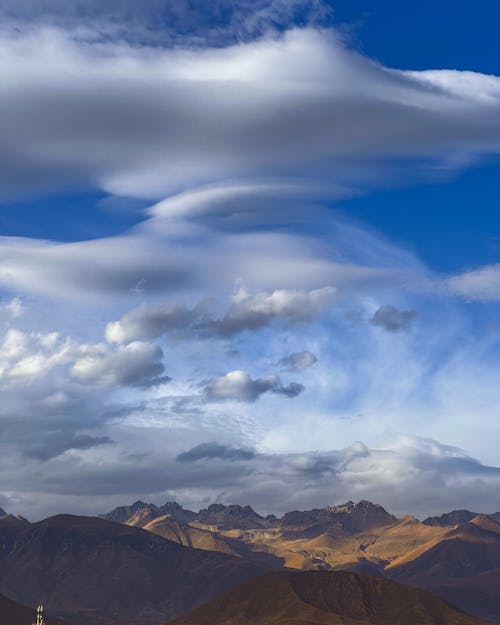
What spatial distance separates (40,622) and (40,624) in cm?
41

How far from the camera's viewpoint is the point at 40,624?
454ft

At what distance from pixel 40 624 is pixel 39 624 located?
10.8 inches

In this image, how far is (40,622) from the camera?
13888cm

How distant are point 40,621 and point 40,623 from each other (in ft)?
1.05

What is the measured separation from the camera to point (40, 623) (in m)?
139

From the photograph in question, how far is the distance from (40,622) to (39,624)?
2.07ft

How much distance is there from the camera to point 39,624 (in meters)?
138

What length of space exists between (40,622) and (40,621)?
Answer: 0.26 metres

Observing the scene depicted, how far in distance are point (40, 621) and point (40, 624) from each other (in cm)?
67

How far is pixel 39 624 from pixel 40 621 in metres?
0.89

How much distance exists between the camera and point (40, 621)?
139125 mm
